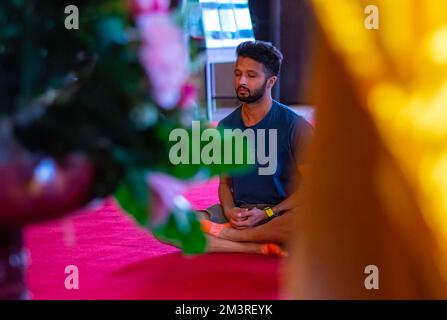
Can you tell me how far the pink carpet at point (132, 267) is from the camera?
1749mm

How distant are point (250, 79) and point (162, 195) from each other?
1321 mm

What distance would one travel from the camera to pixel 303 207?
2.66 ft

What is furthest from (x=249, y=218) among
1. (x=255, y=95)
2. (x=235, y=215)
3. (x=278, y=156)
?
(x=255, y=95)

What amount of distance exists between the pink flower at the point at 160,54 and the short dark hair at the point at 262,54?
1271 mm

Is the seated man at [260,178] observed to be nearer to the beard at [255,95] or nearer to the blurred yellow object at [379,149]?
the beard at [255,95]

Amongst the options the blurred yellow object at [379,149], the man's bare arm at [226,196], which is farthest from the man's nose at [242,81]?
the blurred yellow object at [379,149]

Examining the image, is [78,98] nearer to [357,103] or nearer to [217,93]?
[357,103]

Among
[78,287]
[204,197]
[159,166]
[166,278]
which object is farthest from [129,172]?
[204,197]

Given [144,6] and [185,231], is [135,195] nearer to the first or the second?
[185,231]

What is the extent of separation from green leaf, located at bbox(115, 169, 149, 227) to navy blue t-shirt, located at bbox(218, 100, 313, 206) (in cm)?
118

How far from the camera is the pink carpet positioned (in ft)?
5.74

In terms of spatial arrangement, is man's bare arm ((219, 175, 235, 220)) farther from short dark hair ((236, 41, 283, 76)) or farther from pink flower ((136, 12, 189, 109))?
pink flower ((136, 12, 189, 109))

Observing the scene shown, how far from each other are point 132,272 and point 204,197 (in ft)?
1.06

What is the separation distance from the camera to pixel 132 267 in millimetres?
1987
